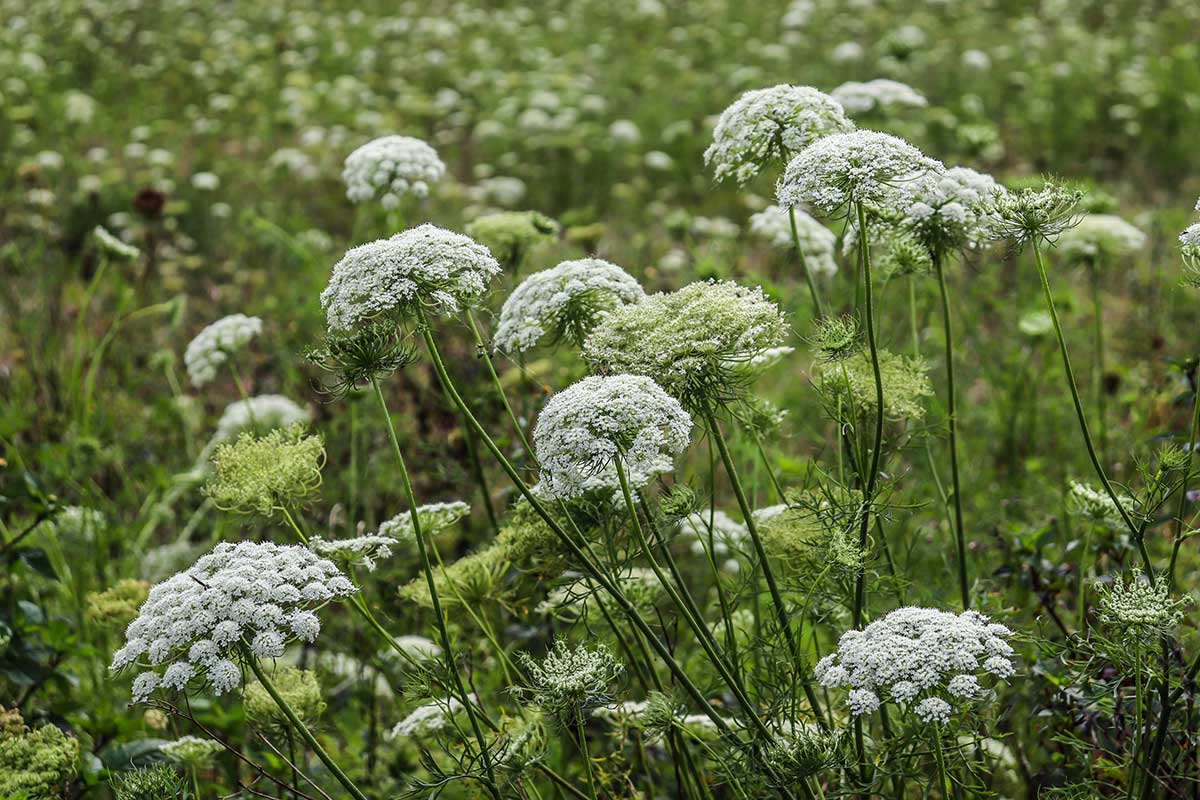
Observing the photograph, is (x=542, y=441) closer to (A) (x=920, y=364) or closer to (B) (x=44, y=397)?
(A) (x=920, y=364)

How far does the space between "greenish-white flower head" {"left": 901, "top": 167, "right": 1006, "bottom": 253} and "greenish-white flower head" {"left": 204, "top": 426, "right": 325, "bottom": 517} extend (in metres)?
1.65

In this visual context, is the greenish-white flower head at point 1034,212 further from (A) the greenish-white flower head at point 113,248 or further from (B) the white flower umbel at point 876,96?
(A) the greenish-white flower head at point 113,248

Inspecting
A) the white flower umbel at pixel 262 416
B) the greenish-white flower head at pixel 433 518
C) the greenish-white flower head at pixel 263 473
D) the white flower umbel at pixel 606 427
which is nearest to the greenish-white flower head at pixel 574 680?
the white flower umbel at pixel 606 427

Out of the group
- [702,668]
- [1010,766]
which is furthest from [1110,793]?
[702,668]

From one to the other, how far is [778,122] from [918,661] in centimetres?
147

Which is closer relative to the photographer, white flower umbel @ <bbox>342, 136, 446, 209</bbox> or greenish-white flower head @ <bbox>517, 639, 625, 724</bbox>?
greenish-white flower head @ <bbox>517, 639, 625, 724</bbox>

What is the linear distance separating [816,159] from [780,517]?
1086mm

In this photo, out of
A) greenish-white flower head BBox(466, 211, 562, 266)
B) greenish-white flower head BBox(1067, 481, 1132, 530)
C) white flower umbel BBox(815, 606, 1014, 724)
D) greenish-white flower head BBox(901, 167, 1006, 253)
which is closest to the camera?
white flower umbel BBox(815, 606, 1014, 724)

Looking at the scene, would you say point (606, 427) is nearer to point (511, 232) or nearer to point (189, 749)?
point (189, 749)

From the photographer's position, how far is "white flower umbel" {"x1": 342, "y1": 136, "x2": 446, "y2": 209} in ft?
14.1

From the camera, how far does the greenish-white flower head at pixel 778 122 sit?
2.97 m

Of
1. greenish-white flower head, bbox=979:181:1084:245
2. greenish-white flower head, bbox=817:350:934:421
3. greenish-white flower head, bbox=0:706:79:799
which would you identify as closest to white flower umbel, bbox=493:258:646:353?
greenish-white flower head, bbox=817:350:934:421

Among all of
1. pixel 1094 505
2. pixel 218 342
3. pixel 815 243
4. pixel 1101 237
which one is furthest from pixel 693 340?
pixel 1101 237

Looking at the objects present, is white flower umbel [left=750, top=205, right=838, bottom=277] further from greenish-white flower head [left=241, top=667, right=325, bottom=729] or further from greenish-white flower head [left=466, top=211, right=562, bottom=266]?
greenish-white flower head [left=241, top=667, right=325, bottom=729]
